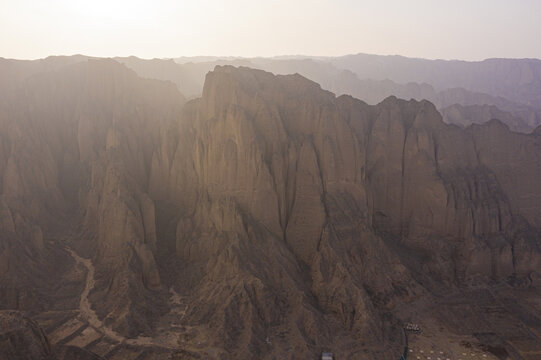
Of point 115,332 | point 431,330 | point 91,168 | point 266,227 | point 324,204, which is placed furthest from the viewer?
point 91,168

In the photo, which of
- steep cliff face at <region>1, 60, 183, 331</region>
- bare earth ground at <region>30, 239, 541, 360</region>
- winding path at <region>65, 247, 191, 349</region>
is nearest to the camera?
bare earth ground at <region>30, 239, 541, 360</region>

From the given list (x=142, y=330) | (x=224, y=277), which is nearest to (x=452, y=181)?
(x=224, y=277)

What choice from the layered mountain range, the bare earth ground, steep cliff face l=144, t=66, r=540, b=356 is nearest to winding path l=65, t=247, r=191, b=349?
the bare earth ground

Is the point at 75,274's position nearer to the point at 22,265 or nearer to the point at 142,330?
the point at 22,265

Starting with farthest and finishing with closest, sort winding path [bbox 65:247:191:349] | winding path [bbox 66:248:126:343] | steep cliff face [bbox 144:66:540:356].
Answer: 1. steep cliff face [bbox 144:66:540:356]
2. winding path [bbox 66:248:126:343]
3. winding path [bbox 65:247:191:349]

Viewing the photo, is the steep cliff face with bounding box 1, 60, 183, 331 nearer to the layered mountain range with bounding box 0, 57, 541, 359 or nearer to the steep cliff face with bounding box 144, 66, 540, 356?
the layered mountain range with bounding box 0, 57, 541, 359

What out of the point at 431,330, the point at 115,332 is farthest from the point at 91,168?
the point at 431,330

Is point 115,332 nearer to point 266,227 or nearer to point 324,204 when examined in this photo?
point 266,227

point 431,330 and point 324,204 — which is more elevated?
point 324,204

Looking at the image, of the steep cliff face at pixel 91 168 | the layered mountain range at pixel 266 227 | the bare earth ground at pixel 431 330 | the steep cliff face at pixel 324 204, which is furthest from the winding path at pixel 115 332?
the steep cliff face at pixel 324 204

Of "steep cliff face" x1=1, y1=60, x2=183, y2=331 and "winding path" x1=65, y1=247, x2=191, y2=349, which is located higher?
"steep cliff face" x1=1, y1=60, x2=183, y2=331
